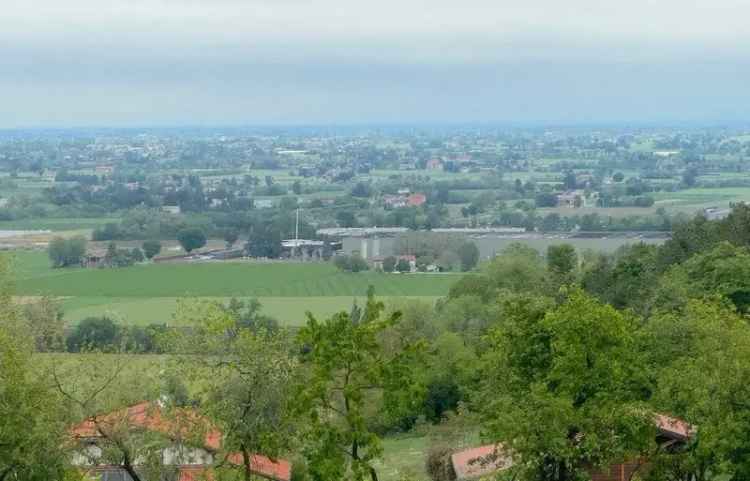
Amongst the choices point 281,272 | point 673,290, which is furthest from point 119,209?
point 673,290

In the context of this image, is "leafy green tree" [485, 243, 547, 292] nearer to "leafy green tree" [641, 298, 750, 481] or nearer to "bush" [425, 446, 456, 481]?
"bush" [425, 446, 456, 481]

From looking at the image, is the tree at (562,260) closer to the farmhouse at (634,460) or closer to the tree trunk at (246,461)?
the farmhouse at (634,460)

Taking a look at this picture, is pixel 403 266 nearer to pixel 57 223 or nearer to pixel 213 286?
pixel 213 286

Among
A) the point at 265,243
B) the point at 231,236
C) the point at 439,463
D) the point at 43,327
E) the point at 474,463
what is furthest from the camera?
the point at 231,236

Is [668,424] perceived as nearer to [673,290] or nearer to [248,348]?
[248,348]

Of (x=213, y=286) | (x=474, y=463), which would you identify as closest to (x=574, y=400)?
(x=474, y=463)

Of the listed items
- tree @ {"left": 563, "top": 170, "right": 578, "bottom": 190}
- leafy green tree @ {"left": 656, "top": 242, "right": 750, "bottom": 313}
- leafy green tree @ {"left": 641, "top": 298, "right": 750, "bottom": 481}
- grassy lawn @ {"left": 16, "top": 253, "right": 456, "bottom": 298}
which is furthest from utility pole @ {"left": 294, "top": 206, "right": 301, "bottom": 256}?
leafy green tree @ {"left": 641, "top": 298, "right": 750, "bottom": 481}

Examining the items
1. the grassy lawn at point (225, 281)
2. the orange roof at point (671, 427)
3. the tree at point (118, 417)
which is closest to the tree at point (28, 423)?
the tree at point (118, 417)
